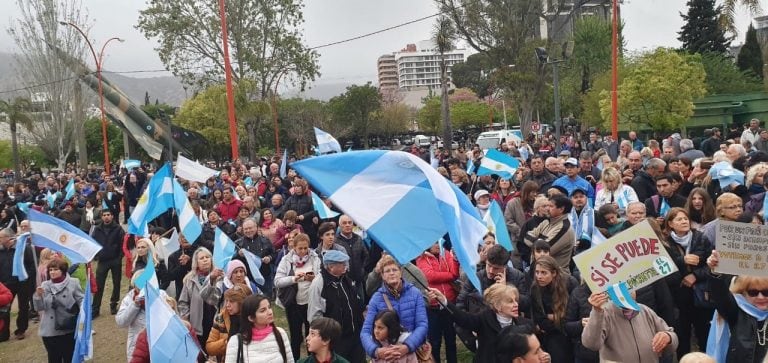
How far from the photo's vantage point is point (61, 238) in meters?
7.18

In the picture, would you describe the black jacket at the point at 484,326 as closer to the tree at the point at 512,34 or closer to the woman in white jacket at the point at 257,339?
the woman in white jacket at the point at 257,339

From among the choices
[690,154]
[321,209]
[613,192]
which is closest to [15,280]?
[321,209]

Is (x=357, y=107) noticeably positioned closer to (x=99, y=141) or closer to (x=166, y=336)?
(x=99, y=141)

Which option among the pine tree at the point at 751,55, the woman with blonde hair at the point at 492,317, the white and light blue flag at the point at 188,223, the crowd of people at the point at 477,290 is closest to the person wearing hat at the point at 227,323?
the crowd of people at the point at 477,290

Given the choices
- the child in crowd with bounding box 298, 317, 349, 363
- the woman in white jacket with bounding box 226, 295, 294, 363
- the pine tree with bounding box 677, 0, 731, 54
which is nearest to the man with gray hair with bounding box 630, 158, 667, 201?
the child in crowd with bounding box 298, 317, 349, 363

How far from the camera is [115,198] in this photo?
15367mm

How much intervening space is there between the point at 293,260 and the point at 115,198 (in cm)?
1038

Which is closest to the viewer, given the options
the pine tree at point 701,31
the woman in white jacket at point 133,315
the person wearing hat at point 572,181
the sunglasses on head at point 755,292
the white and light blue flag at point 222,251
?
the sunglasses on head at point 755,292

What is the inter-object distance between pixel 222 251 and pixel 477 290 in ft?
10.6

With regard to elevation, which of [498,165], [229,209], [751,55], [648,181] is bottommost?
[229,209]

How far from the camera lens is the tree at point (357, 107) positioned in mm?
54062

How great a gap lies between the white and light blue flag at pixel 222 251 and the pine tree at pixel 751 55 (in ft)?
159

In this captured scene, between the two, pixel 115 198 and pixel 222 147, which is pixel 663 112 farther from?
pixel 222 147

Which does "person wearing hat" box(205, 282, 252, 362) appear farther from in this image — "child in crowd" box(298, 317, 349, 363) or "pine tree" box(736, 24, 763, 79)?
"pine tree" box(736, 24, 763, 79)
